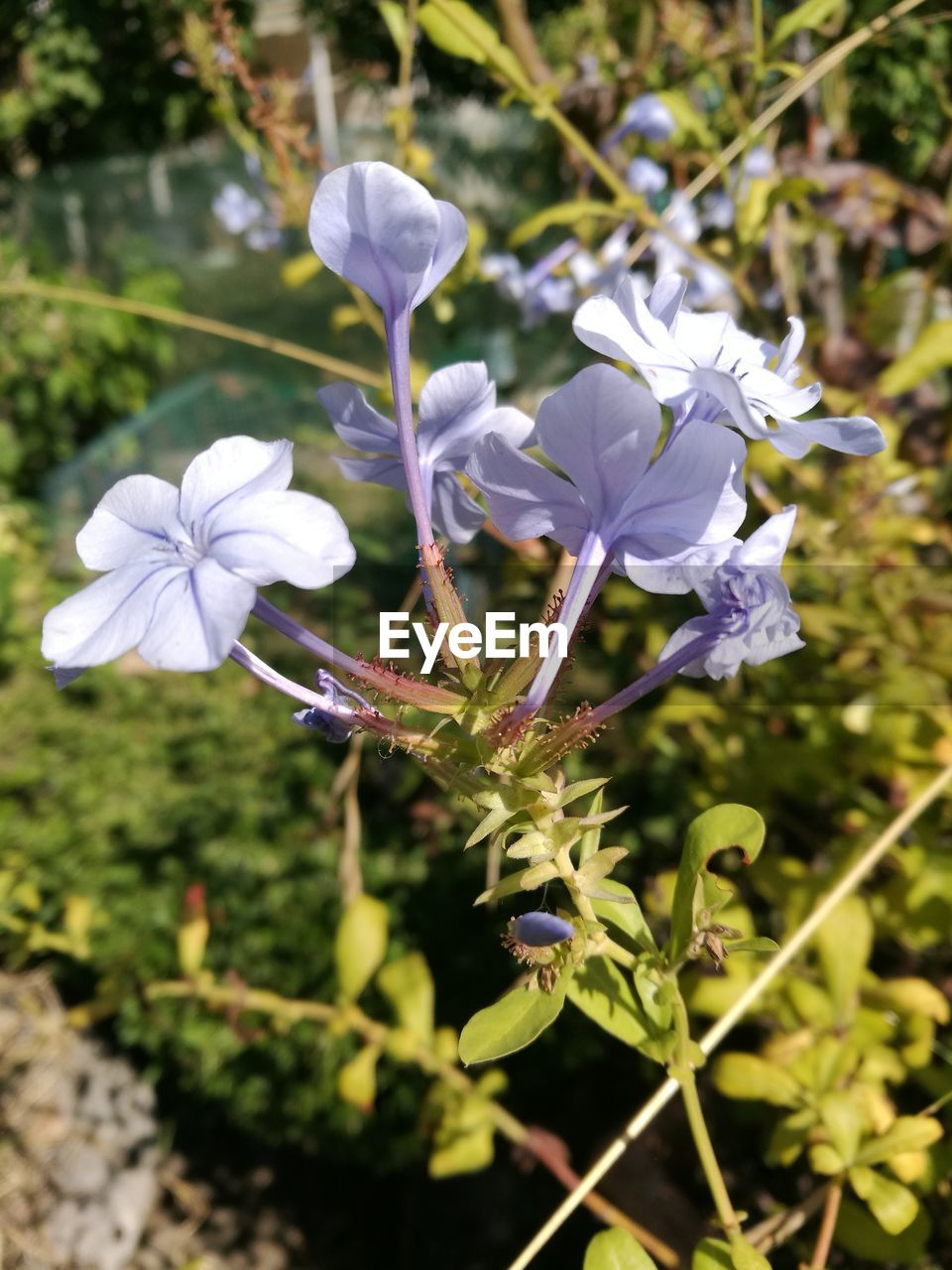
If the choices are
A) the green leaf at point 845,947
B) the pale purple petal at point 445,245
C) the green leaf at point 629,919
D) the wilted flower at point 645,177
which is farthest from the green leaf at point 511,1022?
the wilted flower at point 645,177

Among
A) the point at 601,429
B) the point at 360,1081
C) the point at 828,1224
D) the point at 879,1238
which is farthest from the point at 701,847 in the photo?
the point at 360,1081

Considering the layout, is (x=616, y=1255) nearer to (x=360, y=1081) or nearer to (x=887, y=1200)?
(x=887, y=1200)

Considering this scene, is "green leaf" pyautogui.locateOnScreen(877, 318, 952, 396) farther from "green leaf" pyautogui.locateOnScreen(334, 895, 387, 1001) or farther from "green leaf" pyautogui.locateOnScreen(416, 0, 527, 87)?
"green leaf" pyautogui.locateOnScreen(334, 895, 387, 1001)

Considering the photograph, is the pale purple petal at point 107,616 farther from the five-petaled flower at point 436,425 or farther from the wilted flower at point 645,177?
the wilted flower at point 645,177

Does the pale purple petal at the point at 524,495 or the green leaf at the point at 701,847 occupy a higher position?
the pale purple petal at the point at 524,495

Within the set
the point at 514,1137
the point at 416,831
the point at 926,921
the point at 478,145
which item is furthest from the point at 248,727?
the point at 478,145

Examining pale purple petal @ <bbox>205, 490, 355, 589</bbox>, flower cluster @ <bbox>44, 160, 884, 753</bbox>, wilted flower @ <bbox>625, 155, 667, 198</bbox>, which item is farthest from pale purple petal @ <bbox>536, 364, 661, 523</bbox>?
wilted flower @ <bbox>625, 155, 667, 198</bbox>
